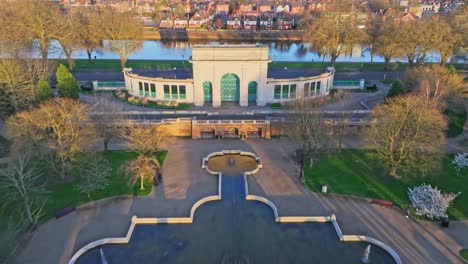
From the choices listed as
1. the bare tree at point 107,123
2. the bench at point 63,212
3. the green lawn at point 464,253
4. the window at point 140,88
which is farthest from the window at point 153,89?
the green lawn at point 464,253

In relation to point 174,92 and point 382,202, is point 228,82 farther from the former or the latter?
point 382,202

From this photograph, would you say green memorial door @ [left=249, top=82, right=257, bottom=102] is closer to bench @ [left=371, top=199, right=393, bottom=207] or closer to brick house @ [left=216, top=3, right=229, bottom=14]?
bench @ [left=371, top=199, right=393, bottom=207]

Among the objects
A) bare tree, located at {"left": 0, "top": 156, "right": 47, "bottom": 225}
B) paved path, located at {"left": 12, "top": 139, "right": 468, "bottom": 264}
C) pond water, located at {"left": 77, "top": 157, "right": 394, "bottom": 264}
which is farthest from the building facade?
bare tree, located at {"left": 0, "top": 156, "right": 47, "bottom": 225}

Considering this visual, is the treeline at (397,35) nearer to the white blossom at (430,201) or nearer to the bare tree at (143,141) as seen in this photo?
the white blossom at (430,201)

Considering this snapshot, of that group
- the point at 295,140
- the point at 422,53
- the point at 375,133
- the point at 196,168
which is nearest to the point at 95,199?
the point at 196,168

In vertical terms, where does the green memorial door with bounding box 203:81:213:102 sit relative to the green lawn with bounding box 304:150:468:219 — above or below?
above

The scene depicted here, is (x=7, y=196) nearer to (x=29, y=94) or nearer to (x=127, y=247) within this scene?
(x=127, y=247)
